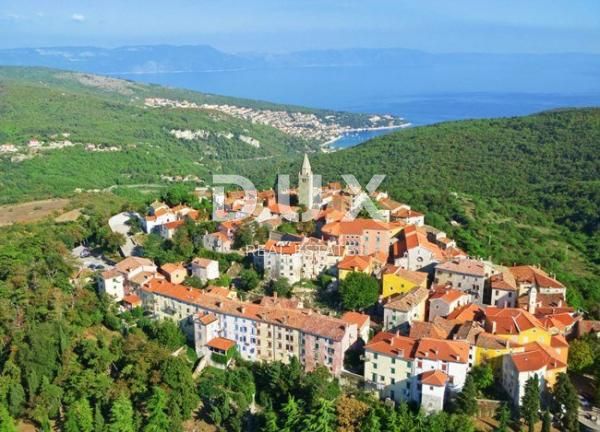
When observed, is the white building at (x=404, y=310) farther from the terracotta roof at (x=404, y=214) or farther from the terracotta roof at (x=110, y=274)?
the terracotta roof at (x=110, y=274)

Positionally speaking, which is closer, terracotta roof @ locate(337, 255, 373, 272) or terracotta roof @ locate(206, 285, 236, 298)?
terracotta roof @ locate(206, 285, 236, 298)

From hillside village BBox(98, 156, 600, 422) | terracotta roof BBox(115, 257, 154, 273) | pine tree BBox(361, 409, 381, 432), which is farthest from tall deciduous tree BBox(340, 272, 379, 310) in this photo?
terracotta roof BBox(115, 257, 154, 273)

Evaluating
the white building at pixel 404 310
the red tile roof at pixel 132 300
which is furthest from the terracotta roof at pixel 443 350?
the red tile roof at pixel 132 300

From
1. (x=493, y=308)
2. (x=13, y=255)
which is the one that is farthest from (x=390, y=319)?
(x=13, y=255)

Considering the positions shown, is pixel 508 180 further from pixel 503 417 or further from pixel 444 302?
pixel 503 417

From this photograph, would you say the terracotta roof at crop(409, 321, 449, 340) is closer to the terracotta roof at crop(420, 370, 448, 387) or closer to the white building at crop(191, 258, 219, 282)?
the terracotta roof at crop(420, 370, 448, 387)

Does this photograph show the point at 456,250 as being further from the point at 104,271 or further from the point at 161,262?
the point at 104,271
